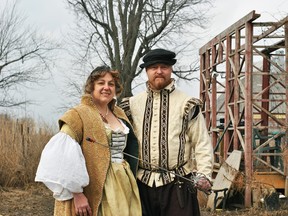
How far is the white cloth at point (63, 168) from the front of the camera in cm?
284

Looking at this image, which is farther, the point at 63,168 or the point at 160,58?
the point at 160,58

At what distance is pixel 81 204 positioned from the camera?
2922 mm

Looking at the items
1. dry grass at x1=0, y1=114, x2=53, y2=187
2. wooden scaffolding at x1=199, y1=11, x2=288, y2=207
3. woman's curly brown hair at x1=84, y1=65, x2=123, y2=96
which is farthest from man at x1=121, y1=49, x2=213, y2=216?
dry grass at x1=0, y1=114, x2=53, y2=187

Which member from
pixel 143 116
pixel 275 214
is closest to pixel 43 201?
pixel 275 214

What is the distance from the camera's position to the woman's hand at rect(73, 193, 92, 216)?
292cm

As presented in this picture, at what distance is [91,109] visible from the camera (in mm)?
3129

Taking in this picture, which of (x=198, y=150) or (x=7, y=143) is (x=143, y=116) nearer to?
(x=198, y=150)

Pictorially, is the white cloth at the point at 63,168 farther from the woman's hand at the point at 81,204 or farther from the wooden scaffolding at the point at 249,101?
the wooden scaffolding at the point at 249,101

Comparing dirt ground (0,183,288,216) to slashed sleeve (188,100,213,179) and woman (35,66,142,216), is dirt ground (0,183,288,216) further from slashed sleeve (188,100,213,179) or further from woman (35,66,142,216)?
woman (35,66,142,216)

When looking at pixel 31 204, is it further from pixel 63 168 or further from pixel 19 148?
pixel 63 168

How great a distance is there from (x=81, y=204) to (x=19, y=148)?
8.75 metres

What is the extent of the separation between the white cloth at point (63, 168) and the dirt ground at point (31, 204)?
5252mm

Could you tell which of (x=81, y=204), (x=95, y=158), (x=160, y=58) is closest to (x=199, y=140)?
(x=160, y=58)

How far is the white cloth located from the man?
57cm
